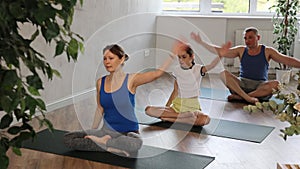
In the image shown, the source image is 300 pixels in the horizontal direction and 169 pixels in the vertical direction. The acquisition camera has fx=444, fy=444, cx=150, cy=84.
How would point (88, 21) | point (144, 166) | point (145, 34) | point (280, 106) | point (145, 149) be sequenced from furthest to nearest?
point (145, 34)
point (88, 21)
point (145, 149)
point (144, 166)
point (280, 106)

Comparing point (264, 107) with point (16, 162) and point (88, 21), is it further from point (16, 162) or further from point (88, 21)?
point (88, 21)

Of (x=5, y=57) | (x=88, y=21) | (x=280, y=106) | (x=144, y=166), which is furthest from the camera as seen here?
(x=88, y=21)

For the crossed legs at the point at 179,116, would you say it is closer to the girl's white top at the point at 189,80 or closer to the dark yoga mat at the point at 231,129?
the dark yoga mat at the point at 231,129

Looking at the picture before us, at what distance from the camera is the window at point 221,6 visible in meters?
7.19

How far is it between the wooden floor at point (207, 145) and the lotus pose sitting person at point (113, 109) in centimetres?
20

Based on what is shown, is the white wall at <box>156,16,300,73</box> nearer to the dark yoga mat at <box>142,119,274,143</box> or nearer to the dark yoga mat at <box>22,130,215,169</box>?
the dark yoga mat at <box>142,119,274,143</box>

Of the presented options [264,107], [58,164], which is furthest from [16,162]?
[264,107]

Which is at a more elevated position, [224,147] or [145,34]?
[145,34]

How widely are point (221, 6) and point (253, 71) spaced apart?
7.63 feet

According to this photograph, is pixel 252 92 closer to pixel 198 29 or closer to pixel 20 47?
pixel 198 29

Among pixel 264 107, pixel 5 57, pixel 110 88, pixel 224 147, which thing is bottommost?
pixel 224 147

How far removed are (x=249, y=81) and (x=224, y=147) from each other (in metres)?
1.90

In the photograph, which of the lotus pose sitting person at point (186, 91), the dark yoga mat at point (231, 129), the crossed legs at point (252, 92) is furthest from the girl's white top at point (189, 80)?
the crossed legs at point (252, 92)

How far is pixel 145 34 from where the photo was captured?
6.69m
